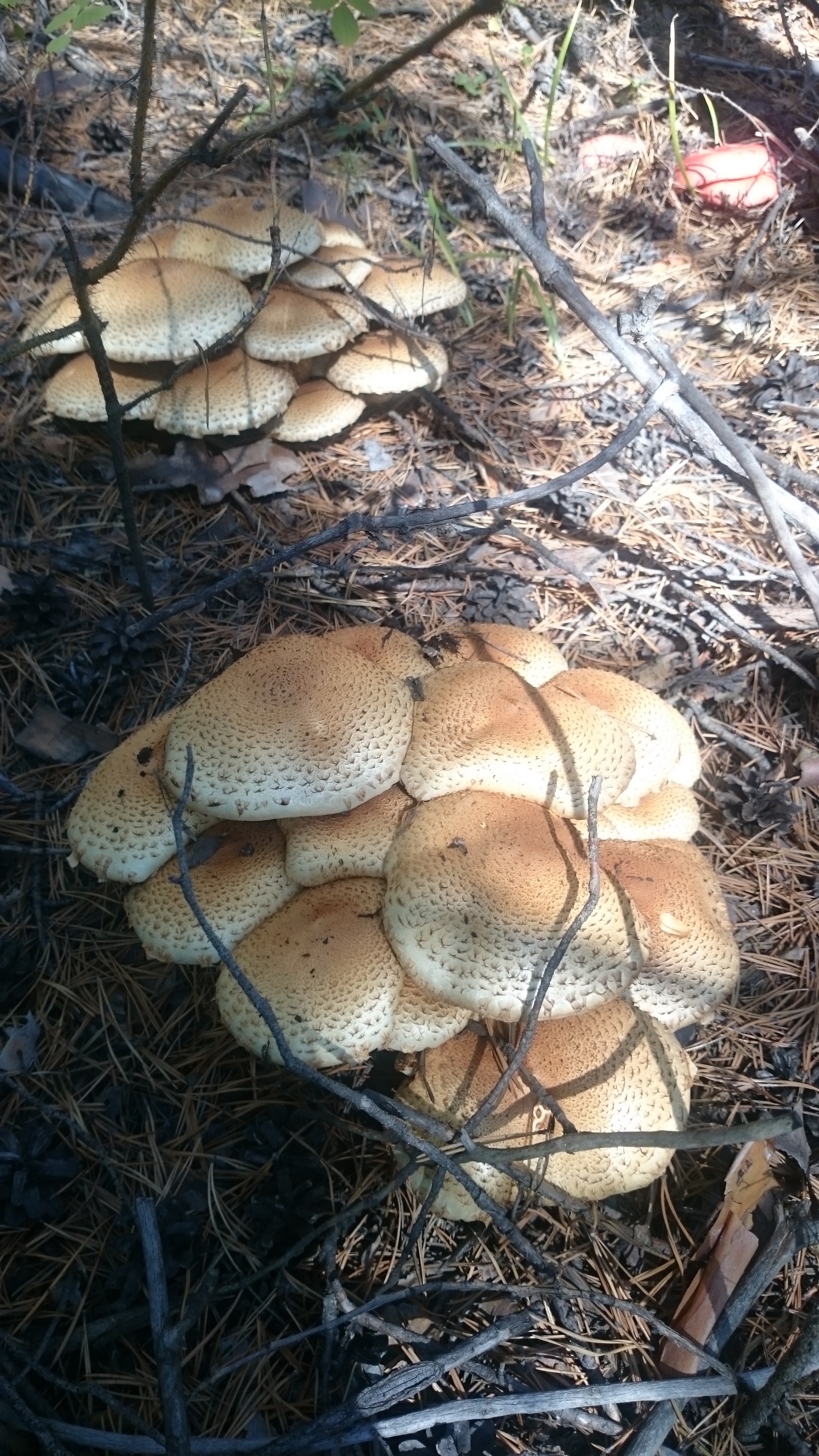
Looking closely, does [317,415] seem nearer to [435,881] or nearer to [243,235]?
[243,235]

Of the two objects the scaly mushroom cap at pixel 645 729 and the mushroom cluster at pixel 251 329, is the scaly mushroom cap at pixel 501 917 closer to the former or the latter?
the scaly mushroom cap at pixel 645 729

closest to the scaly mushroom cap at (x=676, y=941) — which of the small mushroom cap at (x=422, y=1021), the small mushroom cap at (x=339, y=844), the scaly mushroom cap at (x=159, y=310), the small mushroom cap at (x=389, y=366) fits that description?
the small mushroom cap at (x=422, y=1021)

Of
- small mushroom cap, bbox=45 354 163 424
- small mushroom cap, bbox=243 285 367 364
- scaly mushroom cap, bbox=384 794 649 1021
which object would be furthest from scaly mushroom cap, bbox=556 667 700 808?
small mushroom cap, bbox=45 354 163 424

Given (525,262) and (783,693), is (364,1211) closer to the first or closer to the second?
(783,693)

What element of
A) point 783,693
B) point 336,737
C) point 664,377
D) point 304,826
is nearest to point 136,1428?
point 304,826

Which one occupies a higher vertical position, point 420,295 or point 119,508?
point 420,295

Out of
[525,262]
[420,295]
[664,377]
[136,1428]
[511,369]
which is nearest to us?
[136,1428]
